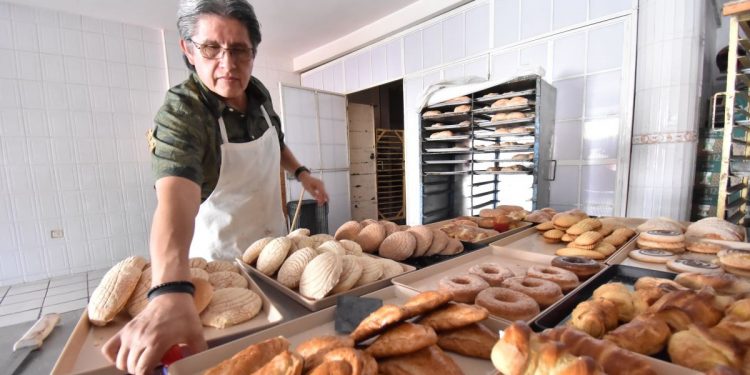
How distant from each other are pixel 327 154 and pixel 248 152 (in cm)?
441

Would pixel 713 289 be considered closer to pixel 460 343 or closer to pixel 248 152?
pixel 460 343

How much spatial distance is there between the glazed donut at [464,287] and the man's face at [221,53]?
1.20m

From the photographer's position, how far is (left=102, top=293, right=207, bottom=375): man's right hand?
2.13 feet

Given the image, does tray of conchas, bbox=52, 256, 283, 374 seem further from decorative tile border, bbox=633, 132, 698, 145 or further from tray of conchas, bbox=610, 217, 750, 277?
decorative tile border, bbox=633, 132, 698, 145

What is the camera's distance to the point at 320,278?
981 millimetres

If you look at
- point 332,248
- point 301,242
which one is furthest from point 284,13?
point 332,248

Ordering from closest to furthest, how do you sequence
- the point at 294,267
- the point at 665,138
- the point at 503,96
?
the point at 294,267
the point at 665,138
the point at 503,96

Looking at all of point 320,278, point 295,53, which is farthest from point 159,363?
point 295,53

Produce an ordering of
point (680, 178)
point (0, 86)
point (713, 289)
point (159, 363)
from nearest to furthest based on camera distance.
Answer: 1. point (159, 363)
2. point (713, 289)
3. point (680, 178)
4. point (0, 86)

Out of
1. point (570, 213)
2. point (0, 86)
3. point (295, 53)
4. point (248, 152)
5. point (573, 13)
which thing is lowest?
point (570, 213)

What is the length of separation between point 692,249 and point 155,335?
2.04 m

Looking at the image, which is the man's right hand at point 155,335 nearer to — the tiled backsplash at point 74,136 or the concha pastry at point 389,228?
the concha pastry at point 389,228

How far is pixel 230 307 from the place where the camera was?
2.91 feet

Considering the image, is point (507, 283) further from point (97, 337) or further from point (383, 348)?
point (97, 337)
